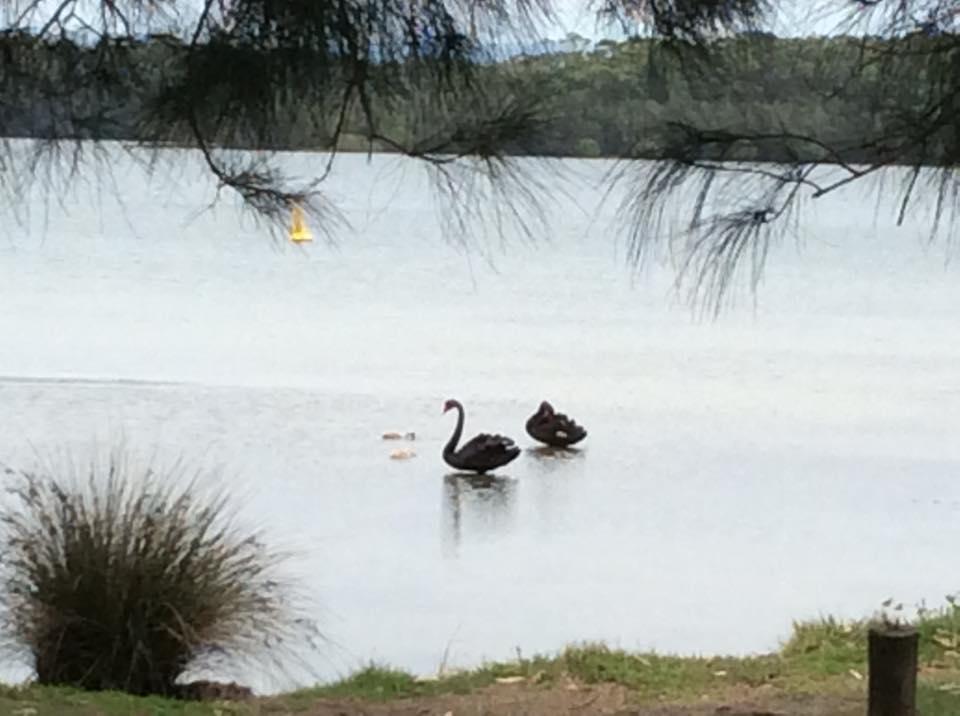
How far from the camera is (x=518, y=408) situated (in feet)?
46.5

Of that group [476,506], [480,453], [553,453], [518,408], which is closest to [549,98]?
[476,506]

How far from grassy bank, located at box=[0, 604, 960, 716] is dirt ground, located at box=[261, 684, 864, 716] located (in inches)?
0.5

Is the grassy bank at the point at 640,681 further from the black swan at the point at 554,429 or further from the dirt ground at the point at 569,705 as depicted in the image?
the black swan at the point at 554,429

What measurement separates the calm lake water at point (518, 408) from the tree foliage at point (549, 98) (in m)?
0.13

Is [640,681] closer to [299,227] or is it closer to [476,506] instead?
[299,227]

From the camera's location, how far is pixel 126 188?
13.1 ft

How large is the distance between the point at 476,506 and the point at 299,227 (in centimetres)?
648

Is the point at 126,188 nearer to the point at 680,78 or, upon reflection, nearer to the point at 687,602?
the point at 680,78

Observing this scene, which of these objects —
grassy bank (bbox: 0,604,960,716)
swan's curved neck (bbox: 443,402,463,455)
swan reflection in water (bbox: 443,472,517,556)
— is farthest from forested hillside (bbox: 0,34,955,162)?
swan's curved neck (bbox: 443,402,463,455)

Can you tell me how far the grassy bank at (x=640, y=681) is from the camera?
465 cm

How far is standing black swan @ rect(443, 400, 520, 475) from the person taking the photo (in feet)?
36.2

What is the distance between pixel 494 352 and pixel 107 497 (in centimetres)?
1186

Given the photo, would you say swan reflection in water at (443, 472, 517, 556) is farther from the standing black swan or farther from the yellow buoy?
the yellow buoy

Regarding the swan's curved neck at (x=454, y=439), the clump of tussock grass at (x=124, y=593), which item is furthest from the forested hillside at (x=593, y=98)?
the swan's curved neck at (x=454, y=439)
